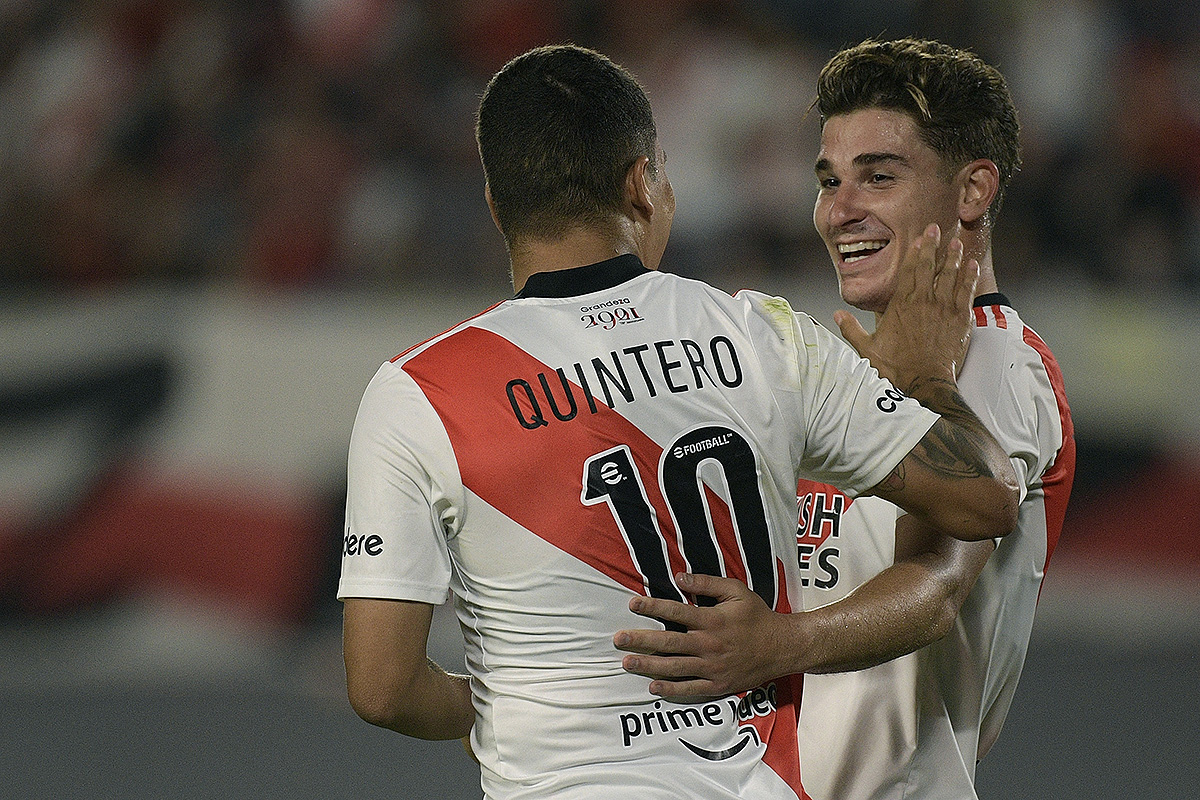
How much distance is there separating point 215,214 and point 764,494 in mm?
6489

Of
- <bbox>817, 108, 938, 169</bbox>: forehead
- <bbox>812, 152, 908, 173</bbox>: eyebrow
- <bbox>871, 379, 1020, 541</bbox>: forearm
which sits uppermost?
<bbox>817, 108, 938, 169</bbox>: forehead

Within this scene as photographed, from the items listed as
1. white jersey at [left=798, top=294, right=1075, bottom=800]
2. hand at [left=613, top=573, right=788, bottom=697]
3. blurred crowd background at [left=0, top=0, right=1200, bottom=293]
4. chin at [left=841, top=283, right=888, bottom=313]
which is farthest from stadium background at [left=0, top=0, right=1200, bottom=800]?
hand at [left=613, top=573, right=788, bottom=697]

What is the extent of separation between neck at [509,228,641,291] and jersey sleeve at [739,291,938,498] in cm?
26

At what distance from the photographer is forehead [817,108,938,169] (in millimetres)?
2754

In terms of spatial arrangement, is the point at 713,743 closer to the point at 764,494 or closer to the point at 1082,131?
the point at 764,494

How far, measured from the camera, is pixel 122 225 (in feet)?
26.1

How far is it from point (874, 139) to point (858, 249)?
23 centimetres

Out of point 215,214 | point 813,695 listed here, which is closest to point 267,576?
point 215,214

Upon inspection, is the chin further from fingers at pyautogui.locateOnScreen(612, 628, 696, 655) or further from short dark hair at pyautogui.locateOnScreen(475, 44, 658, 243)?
fingers at pyautogui.locateOnScreen(612, 628, 696, 655)

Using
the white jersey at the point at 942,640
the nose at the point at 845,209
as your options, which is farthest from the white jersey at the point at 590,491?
the nose at the point at 845,209

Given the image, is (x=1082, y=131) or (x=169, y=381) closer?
(x=169, y=381)

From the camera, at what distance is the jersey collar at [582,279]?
7.04 feet

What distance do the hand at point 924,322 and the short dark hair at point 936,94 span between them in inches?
16.5

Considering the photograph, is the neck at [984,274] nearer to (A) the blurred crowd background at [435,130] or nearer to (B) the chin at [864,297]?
(B) the chin at [864,297]
